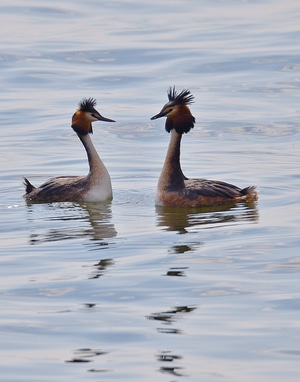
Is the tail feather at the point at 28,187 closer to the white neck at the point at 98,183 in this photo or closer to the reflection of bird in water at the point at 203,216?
the white neck at the point at 98,183

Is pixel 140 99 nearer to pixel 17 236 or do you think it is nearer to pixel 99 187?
pixel 99 187

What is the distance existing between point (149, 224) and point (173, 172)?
4.99 feet

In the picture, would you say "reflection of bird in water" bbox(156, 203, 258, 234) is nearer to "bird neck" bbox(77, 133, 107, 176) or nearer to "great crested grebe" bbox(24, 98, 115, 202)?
"great crested grebe" bbox(24, 98, 115, 202)

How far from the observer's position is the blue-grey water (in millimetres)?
8719

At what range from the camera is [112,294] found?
1014 centimetres

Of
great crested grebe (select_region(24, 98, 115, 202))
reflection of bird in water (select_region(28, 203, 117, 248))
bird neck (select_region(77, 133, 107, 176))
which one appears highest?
bird neck (select_region(77, 133, 107, 176))

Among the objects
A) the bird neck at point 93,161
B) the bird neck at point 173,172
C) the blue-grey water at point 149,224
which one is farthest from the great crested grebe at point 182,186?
the bird neck at point 93,161

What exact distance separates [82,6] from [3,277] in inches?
966

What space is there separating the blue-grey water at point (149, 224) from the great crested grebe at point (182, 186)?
0.18 meters

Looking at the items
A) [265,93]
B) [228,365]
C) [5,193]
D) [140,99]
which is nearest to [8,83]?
[140,99]

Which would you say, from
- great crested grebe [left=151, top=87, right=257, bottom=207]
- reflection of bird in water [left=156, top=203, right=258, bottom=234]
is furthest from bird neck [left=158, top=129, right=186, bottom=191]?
reflection of bird in water [left=156, top=203, right=258, bottom=234]

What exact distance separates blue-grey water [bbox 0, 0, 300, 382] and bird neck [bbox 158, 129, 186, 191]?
1.19ft

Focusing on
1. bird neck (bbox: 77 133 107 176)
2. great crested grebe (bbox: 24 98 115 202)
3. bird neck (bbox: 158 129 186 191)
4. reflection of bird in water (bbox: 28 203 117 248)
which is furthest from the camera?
bird neck (bbox: 77 133 107 176)

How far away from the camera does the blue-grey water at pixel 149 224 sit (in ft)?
28.6
